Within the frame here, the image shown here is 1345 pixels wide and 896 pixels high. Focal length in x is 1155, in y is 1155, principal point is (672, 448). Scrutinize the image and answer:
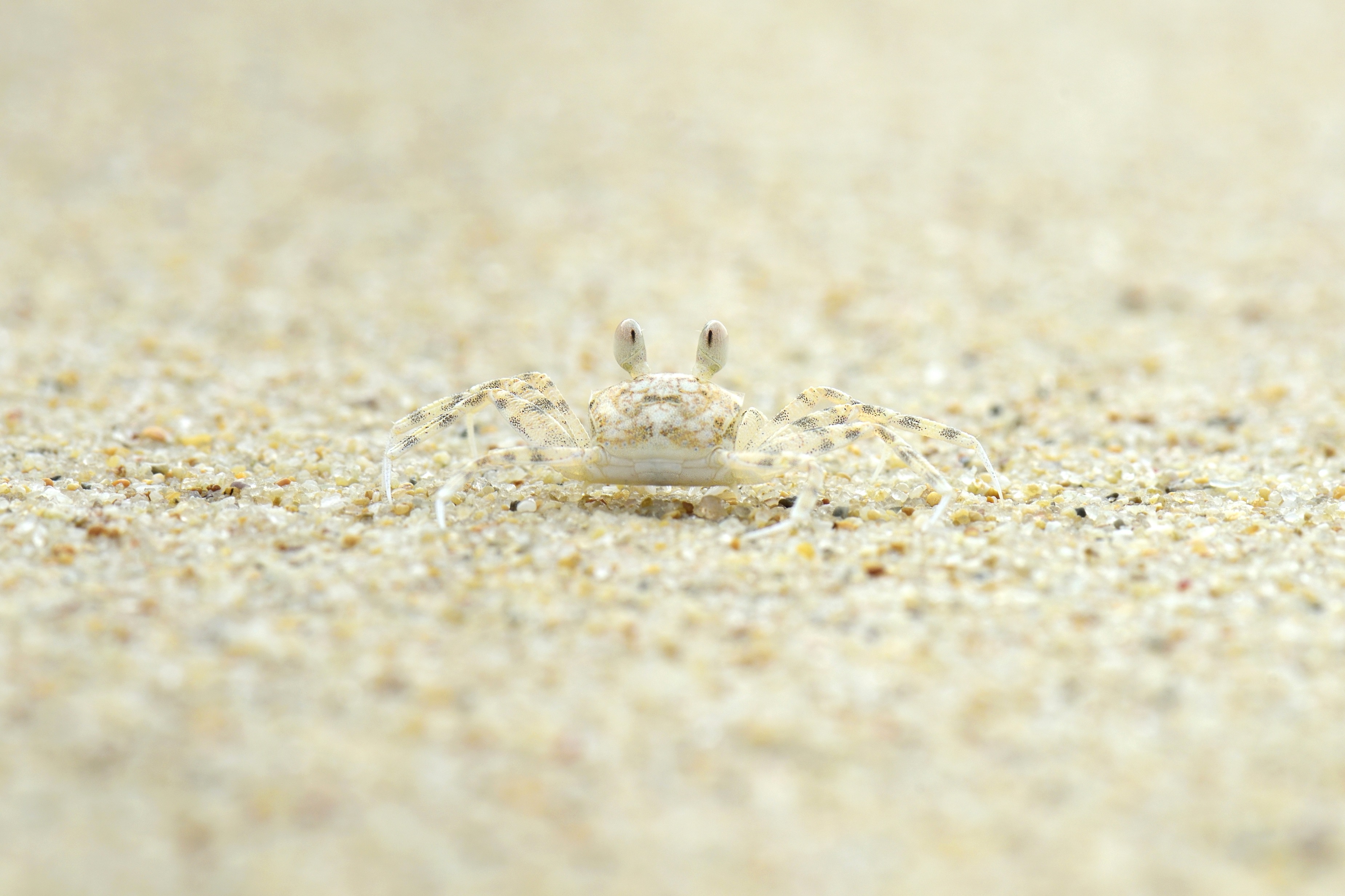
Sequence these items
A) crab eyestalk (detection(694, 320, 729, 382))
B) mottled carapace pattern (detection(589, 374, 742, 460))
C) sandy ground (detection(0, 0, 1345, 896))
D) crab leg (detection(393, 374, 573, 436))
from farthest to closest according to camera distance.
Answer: crab leg (detection(393, 374, 573, 436)), crab eyestalk (detection(694, 320, 729, 382)), mottled carapace pattern (detection(589, 374, 742, 460)), sandy ground (detection(0, 0, 1345, 896))

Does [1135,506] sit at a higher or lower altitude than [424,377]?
lower

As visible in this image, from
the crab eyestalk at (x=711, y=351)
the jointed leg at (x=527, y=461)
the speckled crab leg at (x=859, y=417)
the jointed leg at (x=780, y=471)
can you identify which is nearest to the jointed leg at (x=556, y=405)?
the jointed leg at (x=527, y=461)

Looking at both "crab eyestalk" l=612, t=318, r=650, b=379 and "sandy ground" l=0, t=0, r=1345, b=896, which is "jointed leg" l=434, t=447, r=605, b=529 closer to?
"sandy ground" l=0, t=0, r=1345, b=896

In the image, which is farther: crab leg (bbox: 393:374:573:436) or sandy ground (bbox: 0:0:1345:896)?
crab leg (bbox: 393:374:573:436)

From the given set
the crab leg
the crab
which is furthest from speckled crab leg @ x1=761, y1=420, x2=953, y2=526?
the crab leg

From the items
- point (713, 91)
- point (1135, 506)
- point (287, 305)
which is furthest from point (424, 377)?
point (713, 91)

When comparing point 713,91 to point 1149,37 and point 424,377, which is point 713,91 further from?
point 424,377
